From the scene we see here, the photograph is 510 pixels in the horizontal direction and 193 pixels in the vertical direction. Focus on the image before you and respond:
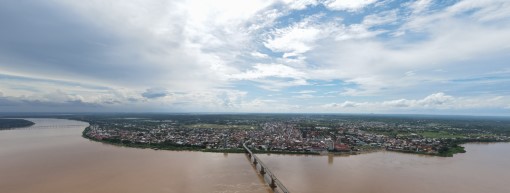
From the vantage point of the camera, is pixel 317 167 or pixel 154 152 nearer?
pixel 317 167

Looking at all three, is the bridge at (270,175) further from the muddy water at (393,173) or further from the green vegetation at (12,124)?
the green vegetation at (12,124)

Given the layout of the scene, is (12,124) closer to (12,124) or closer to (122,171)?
(12,124)

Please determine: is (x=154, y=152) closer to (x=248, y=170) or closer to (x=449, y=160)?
(x=248, y=170)

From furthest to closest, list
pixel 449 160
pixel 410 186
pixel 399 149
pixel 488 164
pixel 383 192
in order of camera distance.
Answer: pixel 399 149 < pixel 449 160 < pixel 488 164 < pixel 410 186 < pixel 383 192

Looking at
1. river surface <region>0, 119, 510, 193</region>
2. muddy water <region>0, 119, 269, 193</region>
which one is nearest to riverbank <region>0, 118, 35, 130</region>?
muddy water <region>0, 119, 269, 193</region>

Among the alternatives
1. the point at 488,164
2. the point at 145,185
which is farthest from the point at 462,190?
the point at 145,185

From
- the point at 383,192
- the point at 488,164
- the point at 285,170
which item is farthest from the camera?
the point at 488,164

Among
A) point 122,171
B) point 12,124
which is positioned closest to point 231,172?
point 122,171
